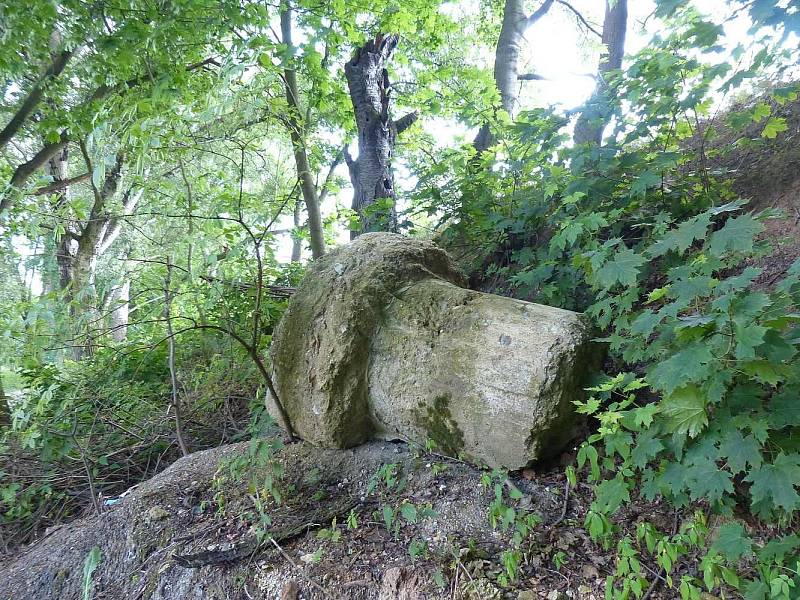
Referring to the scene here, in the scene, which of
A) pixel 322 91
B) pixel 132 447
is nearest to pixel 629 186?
pixel 322 91

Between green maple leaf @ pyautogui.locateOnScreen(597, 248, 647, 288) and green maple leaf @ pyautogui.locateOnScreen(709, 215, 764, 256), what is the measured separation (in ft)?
0.98

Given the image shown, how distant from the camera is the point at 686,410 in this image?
185 centimetres

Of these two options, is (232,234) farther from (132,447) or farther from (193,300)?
(132,447)

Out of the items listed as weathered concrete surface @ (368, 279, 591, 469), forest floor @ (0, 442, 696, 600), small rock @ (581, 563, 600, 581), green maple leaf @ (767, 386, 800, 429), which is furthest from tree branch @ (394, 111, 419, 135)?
small rock @ (581, 563, 600, 581)

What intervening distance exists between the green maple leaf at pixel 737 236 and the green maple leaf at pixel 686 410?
1.97 feet

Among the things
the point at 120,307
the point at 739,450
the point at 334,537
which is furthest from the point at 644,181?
the point at 120,307

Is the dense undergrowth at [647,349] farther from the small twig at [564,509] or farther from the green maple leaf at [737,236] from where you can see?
the small twig at [564,509]

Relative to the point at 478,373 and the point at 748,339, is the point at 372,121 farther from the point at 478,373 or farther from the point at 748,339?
the point at 748,339

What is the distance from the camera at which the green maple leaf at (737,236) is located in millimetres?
1885

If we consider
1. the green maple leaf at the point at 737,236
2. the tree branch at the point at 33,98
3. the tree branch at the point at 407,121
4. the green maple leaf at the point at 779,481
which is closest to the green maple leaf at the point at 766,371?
the green maple leaf at the point at 779,481

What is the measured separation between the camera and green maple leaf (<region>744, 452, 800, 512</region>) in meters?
1.59

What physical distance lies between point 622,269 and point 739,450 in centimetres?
88

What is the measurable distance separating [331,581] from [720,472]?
5.91 ft

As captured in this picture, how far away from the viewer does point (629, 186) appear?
9.99 ft
